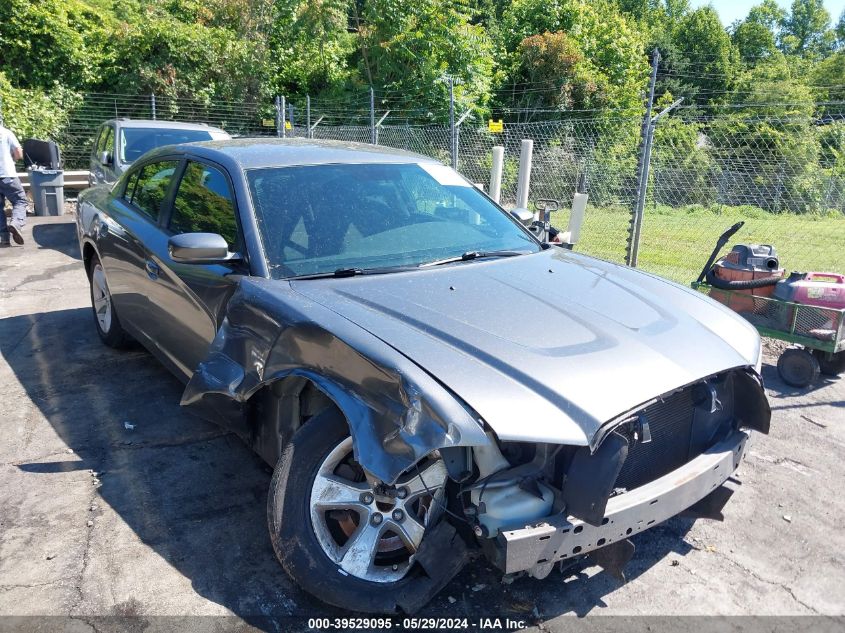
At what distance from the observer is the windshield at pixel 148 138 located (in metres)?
9.05

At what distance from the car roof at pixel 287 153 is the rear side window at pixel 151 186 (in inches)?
5.3

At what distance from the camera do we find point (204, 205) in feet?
12.6

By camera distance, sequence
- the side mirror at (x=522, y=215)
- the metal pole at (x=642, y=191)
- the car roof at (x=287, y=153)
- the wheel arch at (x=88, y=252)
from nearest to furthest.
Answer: the car roof at (x=287, y=153), the side mirror at (x=522, y=215), the wheel arch at (x=88, y=252), the metal pole at (x=642, y=191)

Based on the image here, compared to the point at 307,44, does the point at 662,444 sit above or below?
below

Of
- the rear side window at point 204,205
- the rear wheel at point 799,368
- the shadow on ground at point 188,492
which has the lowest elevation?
the shadow on ground at point 188,492

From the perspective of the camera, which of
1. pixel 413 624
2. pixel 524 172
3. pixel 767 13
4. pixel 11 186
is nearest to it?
pixel 413 624

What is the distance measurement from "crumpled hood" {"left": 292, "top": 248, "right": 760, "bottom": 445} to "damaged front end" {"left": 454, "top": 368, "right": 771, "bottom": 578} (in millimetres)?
120

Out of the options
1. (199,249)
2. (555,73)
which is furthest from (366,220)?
(555,73)

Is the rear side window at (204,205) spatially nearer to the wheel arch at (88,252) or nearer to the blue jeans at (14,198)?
the wheel arch at (88,252)

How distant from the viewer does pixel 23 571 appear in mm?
2863

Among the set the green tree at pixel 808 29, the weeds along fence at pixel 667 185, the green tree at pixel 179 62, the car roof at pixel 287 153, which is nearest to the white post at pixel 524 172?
the weeds along fence at pixel 667 185

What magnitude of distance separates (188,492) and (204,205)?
153 cm

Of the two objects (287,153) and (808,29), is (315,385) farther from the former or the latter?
(808,29)

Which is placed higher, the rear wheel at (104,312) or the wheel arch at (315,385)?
the wheel arch at (315,385)
